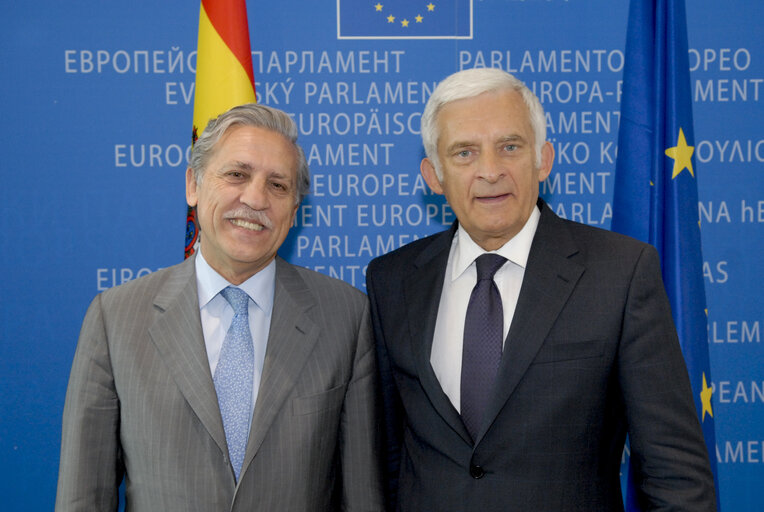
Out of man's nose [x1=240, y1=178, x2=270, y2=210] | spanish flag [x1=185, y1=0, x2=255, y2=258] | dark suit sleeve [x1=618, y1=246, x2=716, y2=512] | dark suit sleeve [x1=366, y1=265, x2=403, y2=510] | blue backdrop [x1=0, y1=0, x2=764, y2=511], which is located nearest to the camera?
dark suit sleeve [x1=618, y1=246, x2=716, y2=512]

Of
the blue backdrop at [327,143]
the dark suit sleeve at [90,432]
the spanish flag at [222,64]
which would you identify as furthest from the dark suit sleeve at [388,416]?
the blue backdrop at [327,143]

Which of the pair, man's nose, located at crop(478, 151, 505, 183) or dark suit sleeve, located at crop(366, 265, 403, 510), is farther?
dark suit sleeve, located at crop(366, 265, 403, 510)

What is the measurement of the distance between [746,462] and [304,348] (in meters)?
2.38

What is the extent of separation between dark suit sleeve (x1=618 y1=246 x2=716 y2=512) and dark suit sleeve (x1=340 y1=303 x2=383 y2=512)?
2.21 feet

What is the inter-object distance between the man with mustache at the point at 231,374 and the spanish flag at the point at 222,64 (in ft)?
2.16

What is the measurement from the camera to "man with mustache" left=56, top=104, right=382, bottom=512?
158 cm

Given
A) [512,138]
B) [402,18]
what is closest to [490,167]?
[512,138]

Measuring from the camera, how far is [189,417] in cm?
159

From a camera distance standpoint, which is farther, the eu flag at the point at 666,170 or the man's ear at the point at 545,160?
the eu flag at the point at 666,170

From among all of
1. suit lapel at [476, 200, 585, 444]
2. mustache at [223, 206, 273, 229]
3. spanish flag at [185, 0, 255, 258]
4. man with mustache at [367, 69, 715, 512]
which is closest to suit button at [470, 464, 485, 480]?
man with mustache at [367, 69, 715, 512]

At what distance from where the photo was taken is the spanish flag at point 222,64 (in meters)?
2.39

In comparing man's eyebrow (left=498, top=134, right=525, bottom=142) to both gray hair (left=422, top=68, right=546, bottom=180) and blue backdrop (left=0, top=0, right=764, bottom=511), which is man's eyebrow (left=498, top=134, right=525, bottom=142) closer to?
gray hair (left=422, top=68, right=546, bottom=180)

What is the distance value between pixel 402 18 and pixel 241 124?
57.4 inches

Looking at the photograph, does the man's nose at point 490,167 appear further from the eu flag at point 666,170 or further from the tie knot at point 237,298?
the eu flag at point 666,170
